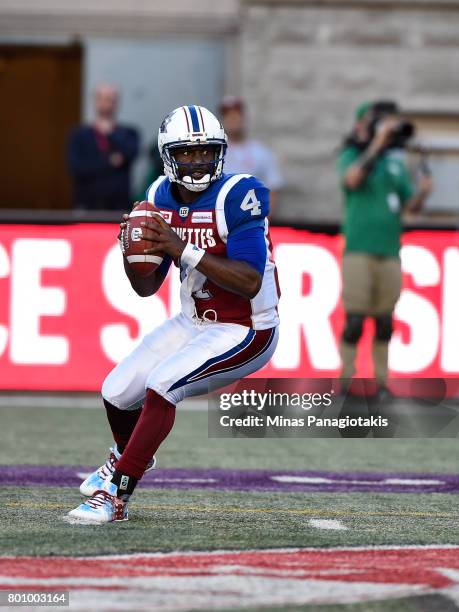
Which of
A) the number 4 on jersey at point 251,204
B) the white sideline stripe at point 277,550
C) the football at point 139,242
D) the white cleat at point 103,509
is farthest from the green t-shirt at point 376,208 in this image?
the white sideline stripe at point 277,550

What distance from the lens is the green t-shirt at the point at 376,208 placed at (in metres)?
10.8

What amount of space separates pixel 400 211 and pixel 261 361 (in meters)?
4.99

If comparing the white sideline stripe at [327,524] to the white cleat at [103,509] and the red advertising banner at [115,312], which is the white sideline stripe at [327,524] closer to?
the white cleat at [103,509]

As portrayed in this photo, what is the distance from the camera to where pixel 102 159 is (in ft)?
41.2

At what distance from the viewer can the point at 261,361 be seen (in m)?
6.13

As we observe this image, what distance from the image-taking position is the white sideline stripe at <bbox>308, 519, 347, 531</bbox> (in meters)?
5.73

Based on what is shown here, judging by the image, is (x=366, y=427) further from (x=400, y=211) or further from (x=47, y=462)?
(x=400, y=211)

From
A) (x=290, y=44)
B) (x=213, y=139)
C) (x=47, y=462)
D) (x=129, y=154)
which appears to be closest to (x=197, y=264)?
(x=213, y=139)

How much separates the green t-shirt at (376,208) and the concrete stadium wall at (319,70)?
3.49 m

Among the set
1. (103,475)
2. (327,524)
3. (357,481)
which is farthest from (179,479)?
(327,524)

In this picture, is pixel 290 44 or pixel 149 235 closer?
pixel 149 235

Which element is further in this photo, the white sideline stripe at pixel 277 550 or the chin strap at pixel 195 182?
the chin strap at pixel 195 182

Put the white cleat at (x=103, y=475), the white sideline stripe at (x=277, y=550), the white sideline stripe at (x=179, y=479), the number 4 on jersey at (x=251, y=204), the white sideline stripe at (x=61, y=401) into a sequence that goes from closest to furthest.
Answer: the white sideline stripe at (x=277, y=550), the number 4 on jersey at (x=251, y=204), the white cleat at (x=103, y=475), the white sideline stripe at (x=179, y=479), the white sideline stripe at (x=61, y=401)

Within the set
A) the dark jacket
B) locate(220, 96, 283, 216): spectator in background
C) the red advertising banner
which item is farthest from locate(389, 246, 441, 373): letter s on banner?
the dark jacket
